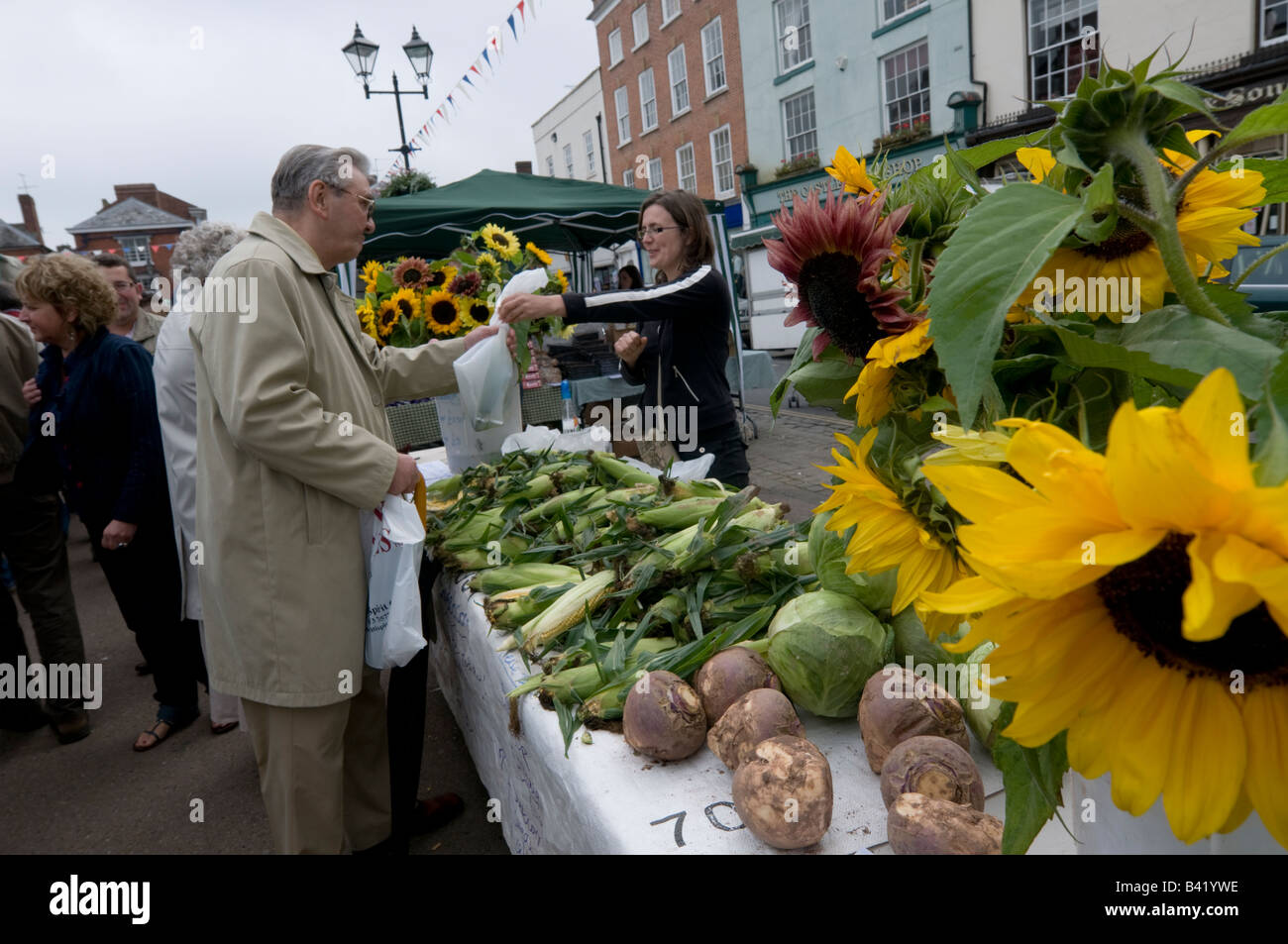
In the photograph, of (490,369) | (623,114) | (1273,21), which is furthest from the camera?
(623,114)

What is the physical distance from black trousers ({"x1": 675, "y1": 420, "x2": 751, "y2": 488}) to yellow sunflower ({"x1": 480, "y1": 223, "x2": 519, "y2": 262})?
129 centimetres

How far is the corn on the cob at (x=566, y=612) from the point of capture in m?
1.93

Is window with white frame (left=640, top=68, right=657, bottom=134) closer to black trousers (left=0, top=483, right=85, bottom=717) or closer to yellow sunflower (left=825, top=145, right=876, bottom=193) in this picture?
black trousers (left=0, top=483, right=85, bottom=717)

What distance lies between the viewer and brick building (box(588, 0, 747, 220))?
1831cm

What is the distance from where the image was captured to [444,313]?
3.53 metres

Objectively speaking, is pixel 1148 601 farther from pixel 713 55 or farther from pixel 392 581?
pixel 713 55

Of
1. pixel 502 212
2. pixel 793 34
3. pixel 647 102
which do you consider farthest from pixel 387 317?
pixel 647 102

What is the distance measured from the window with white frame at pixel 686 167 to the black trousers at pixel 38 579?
62.1 ft

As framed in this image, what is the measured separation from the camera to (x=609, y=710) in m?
1.53

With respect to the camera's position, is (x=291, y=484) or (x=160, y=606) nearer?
(x=291, y=484)

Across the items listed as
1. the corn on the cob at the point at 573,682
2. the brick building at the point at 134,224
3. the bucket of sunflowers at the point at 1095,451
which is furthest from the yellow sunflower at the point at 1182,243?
the brick building at the point at 134,224

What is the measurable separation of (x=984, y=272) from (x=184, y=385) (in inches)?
116

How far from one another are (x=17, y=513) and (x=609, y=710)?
3.59 meters
